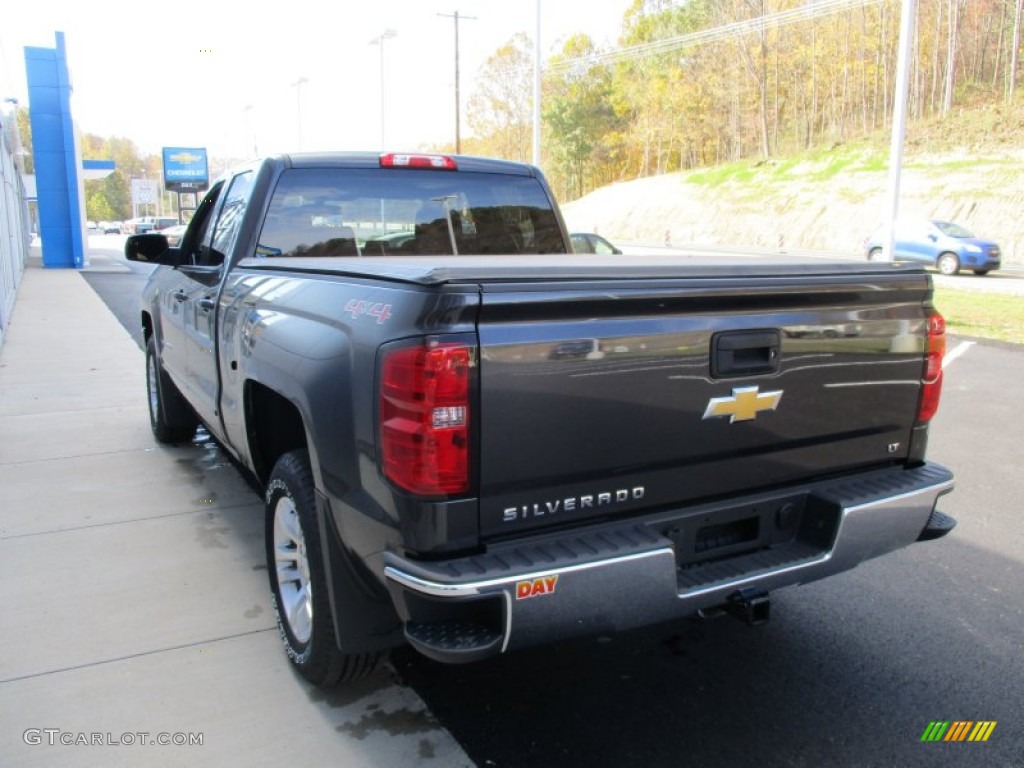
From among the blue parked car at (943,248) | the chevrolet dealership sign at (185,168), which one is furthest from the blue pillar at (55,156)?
the chevrolet dealership sign at (185,168)

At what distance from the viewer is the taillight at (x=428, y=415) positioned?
7.45 ft

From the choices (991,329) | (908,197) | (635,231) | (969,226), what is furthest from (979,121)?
(991,329)

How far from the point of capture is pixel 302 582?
3.20m

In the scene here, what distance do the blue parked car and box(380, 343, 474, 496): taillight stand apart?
2389 centimetres

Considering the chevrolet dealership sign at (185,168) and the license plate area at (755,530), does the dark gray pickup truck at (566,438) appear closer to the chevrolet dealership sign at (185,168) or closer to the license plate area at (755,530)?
the license plate area at (755,530)

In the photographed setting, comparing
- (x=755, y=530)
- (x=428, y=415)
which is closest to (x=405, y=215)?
(x=428, y=415)

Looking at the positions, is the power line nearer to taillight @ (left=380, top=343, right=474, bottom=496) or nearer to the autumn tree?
the autumn tree

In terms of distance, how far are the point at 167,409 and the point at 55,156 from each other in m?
27.3

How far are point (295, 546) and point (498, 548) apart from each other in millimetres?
1202

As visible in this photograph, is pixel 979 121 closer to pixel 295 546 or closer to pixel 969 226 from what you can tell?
pixel 969 226

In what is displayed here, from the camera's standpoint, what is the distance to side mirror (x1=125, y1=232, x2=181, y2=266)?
16.8ft

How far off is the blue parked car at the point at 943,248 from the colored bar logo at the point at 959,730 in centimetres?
2274

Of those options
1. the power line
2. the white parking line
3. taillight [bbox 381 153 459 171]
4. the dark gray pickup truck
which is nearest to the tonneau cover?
the dark gray pickup truck

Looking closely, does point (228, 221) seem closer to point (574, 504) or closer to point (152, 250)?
point (152, 250)
